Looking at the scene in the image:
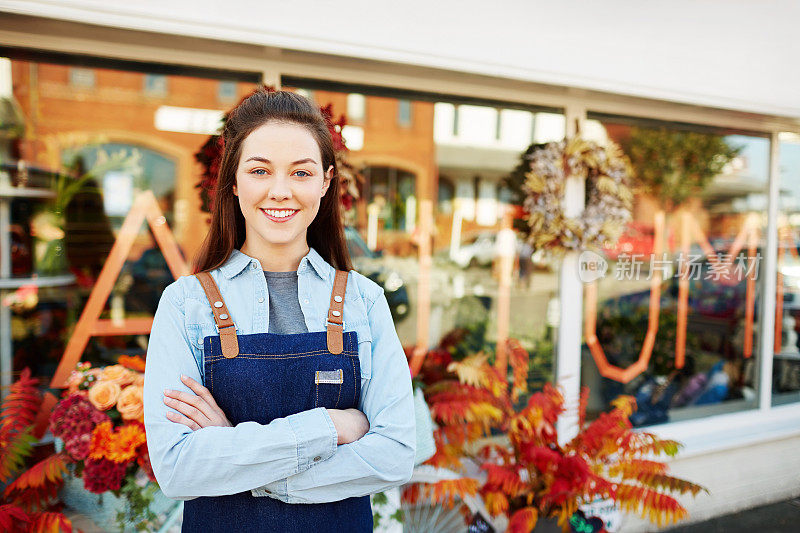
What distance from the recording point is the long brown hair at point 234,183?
165 cm

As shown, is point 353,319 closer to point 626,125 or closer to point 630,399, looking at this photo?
point 630,399

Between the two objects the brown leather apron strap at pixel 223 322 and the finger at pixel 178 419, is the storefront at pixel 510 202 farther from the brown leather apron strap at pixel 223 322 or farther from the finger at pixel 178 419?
the finger at pixel 178 419

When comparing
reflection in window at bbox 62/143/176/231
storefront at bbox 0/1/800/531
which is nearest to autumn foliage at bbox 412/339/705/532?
storefront at bbox 0/1/800/531

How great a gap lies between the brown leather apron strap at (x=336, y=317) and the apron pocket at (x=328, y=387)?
0.20 ft

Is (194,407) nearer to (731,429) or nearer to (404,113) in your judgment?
(404,113)

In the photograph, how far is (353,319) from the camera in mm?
1703

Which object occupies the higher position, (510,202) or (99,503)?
(510,202)

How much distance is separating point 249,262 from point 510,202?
3.29m

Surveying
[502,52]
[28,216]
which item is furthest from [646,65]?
[28,216]

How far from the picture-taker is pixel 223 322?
157 cm

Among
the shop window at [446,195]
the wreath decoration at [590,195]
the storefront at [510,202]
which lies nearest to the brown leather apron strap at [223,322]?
the storefront at [510,202]

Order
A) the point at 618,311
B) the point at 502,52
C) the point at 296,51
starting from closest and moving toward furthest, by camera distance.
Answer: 1. the point at 296,51
2. the point at 502,52
3. the point at 618,311

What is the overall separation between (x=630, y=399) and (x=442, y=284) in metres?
1.91

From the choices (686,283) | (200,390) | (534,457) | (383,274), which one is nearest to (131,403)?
(200,390)
